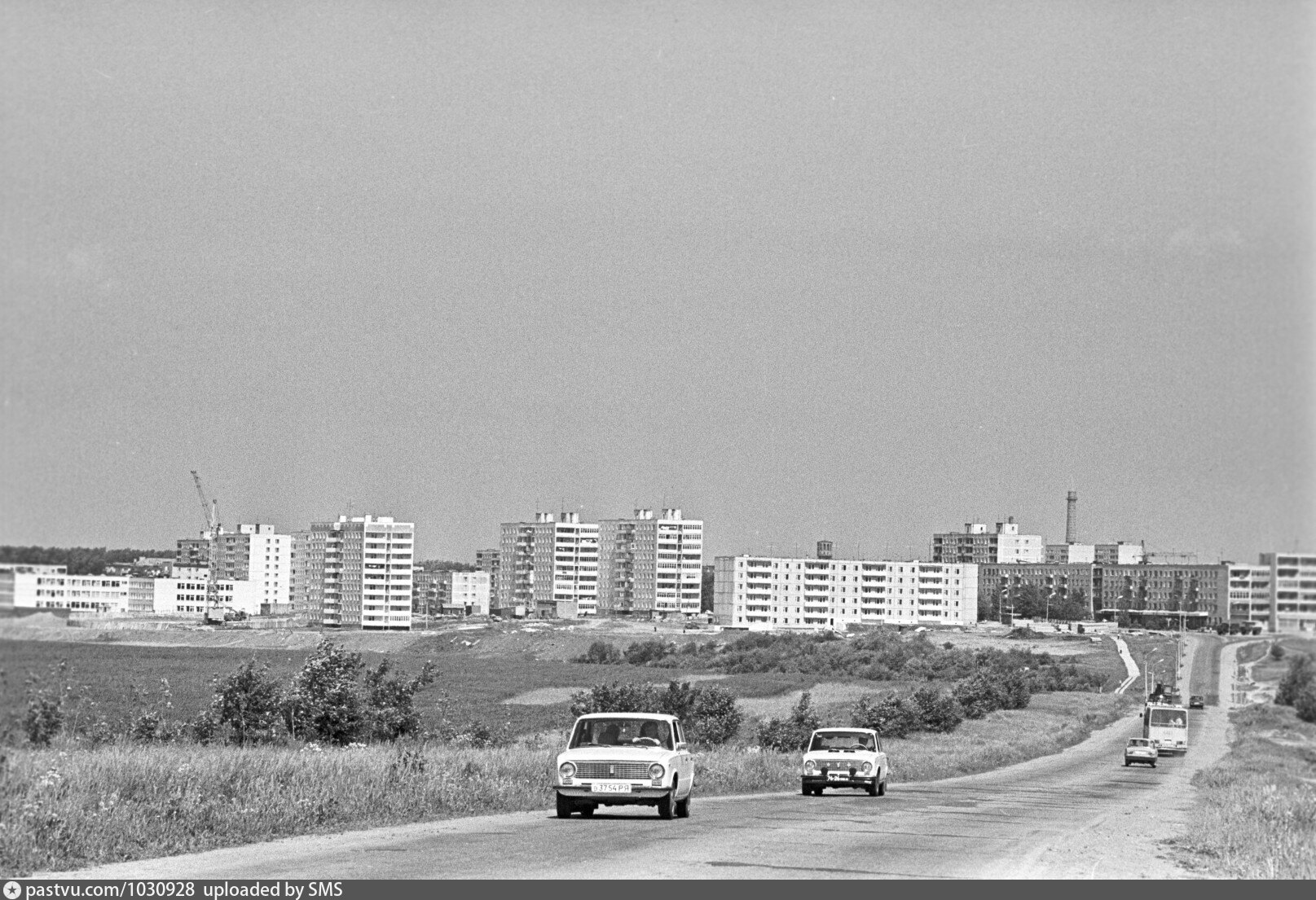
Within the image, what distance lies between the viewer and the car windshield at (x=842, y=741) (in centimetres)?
4350

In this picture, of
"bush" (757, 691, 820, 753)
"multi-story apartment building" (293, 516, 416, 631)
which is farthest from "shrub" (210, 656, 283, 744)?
"multi-story apartment building" (293, 516, 416, 631)

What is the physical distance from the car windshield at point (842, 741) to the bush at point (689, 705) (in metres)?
18.9

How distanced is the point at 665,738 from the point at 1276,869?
1225cm

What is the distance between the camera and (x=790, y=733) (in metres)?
68.4

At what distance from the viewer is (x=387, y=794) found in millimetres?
30766

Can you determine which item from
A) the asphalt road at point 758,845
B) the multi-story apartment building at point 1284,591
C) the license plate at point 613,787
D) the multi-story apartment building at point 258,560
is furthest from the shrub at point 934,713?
the multi-story apartment building at point 1284,591

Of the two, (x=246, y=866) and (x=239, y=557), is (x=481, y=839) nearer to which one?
(x=246, y=866)

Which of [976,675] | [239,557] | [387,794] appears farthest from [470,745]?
[239,557]

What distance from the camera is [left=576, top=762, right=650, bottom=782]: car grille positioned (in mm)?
30188

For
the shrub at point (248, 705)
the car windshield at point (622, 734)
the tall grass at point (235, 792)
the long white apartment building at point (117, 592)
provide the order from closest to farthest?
the long white apartment building at point (117, 592) → the tall grass at point (235, 792) → the car windshield at point (622, 734) → the shrub at point (248, 705)

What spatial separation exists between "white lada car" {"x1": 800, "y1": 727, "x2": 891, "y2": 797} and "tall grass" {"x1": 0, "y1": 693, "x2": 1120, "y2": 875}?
2.01 meters

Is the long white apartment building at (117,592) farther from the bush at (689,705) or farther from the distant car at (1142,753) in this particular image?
the distant car at (1142,753)

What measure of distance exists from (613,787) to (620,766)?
0.38 m
